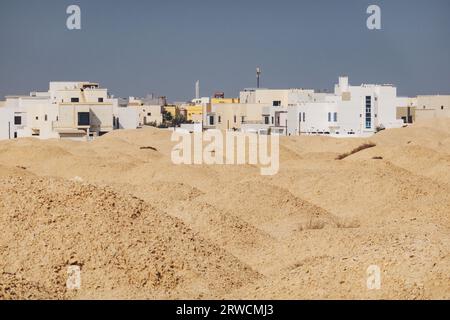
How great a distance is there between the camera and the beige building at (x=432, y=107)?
73250 millimetres

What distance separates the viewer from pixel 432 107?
74750 millimetres

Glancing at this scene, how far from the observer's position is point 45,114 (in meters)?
57.5

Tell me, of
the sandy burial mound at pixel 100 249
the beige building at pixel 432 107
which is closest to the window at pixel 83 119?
the beige building at pixel 432 107

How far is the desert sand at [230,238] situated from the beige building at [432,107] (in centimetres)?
4326

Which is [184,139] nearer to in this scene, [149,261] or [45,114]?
[45,114]

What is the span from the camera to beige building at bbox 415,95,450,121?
73250mm

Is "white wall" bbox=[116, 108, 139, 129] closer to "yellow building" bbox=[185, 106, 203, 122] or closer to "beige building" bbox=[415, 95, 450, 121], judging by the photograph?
"yellow building" bbox=[185, 106, 203, 122]

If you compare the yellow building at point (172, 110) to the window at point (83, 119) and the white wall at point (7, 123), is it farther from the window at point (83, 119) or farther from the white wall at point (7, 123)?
the window at point (83, 119)

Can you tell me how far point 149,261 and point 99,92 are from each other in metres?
46.7

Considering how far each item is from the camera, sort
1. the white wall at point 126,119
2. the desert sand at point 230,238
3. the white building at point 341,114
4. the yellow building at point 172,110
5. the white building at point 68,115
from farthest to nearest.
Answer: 1. the yellow building at point 172,110
2. the white wall at point 126,119
3. the white building at point 341,114
4. the white building at point 68,115
5. the desert sand at point 230,238

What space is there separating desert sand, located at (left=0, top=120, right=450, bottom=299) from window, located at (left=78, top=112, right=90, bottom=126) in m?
26.3

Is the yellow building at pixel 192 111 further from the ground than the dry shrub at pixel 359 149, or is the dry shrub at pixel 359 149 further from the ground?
the yellow building at pixel 192 111

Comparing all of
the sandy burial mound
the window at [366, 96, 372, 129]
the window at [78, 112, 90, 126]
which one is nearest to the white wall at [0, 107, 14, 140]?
the window at [78, 112, 90, 126]
